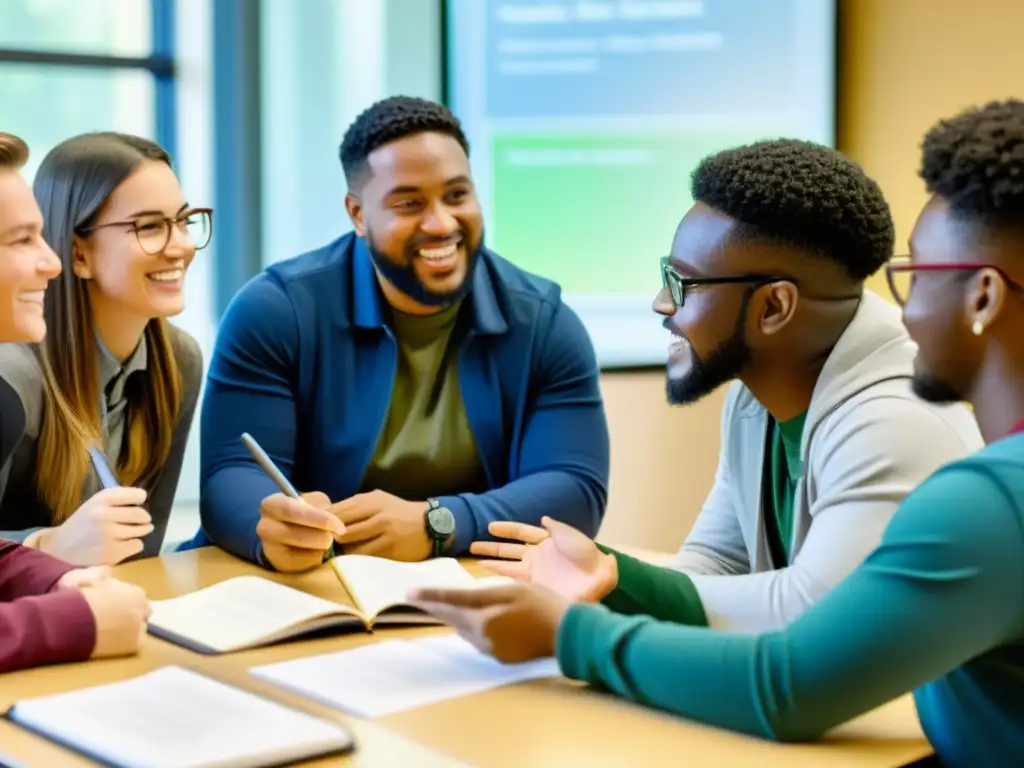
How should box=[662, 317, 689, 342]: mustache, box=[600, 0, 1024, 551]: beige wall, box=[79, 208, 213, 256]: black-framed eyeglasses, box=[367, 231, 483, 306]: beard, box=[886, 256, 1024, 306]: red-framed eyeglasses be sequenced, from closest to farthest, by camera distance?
box=[886, 256, 1024, 306]: red-framed eyeglasses < box=[662, 317, 689, 342]: mustache < box=[79, 208, 213, 256]: black-framed eyeglasses < box=[367, 231, 483, 306]: beard < box=[600, 0, 1024, 551]: beige wall

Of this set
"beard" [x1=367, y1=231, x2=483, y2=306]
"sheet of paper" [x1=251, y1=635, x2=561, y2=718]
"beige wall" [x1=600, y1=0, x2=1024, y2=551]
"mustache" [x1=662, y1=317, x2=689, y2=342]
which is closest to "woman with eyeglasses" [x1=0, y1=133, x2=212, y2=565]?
"beard" [x1=367, y1=231, x2=483, y2=306]

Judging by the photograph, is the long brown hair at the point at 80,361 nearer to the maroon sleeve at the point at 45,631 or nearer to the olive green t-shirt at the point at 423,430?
the olive green t-shirt at the point at 423,430

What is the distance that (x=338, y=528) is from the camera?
1.93 meters

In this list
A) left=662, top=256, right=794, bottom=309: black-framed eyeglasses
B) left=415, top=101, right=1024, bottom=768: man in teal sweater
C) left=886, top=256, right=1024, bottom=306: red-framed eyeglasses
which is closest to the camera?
left=415, top=101, right=1024, bottom=768: man in teal sweater

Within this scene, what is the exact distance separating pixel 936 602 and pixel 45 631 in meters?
0.99

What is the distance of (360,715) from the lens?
138 cm

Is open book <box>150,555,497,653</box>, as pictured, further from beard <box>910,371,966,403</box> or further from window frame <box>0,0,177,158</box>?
window frame <box>0,0,177,158</box>

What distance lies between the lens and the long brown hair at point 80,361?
2.15m

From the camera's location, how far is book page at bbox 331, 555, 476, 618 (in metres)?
1.74

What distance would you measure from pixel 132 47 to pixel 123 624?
2.50 metres

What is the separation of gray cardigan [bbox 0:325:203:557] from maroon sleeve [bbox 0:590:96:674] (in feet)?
1.56

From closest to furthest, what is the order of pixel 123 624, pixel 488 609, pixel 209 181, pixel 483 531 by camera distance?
pixel 488 609, pixel 123 624, pixel 483 531, pixel 209 181

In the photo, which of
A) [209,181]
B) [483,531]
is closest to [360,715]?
[483,531]

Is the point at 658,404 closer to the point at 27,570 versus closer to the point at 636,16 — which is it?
the point at 636,16
